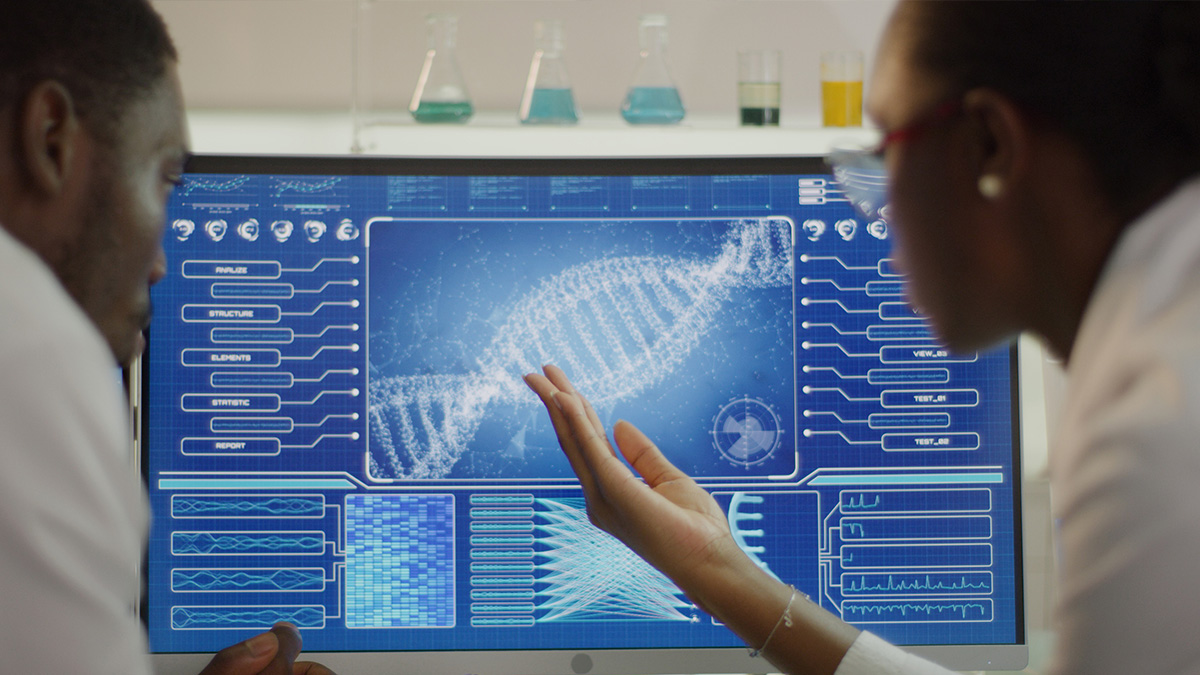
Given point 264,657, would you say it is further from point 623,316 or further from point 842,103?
point 842,103

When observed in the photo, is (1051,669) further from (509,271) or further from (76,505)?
(509,271)

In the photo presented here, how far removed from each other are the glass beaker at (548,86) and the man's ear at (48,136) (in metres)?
0.72

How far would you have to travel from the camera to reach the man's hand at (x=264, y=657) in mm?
1205

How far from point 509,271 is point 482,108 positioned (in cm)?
33

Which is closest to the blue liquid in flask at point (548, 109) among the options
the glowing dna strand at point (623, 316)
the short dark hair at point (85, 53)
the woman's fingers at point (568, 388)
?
the glowing dna strand at point (623, 316)

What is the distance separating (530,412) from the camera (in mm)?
1295

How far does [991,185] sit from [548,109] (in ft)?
2.61

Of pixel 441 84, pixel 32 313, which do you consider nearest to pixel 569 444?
pixel 441 84

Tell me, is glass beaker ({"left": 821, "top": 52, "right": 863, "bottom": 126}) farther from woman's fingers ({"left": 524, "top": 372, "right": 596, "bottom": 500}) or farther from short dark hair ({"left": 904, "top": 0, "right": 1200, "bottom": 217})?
short dark hair ({"left": 904, "top": 0, "right": 1200, "bottom": 217})

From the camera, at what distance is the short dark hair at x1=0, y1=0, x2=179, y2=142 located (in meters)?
0.75

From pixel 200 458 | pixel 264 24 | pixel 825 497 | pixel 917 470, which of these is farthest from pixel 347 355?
pixel 917 470

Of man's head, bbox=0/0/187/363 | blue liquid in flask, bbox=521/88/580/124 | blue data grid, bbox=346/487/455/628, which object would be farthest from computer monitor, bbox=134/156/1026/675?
man's head, bbox=0/0/187/363

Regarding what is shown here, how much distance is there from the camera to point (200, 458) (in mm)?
1268

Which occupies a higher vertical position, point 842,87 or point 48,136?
point 842,87
